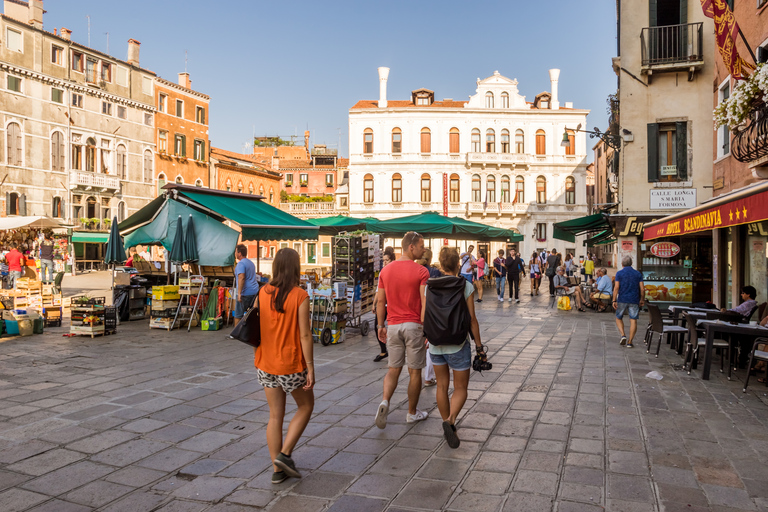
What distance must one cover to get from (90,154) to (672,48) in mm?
33787

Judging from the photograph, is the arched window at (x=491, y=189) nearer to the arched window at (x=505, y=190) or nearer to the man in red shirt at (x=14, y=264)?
the arched window at (x=505, y=190)

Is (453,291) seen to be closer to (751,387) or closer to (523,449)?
(523,449)

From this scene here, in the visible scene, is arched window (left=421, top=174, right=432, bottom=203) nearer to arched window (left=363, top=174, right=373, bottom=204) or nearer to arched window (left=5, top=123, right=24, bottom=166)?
arched window (left=363, top=174, right=373, bottom=204)

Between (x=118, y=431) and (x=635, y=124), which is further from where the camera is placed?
(x=635, y=124)

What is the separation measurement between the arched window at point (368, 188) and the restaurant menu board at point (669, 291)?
101ft

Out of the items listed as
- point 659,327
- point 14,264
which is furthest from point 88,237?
point 659,327

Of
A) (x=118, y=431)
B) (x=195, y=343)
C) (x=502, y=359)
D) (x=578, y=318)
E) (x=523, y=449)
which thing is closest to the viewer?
(x=523, y=449)

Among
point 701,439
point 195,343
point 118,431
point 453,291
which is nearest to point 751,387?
point 701,439

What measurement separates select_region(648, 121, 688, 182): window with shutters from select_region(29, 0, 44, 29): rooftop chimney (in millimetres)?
33425

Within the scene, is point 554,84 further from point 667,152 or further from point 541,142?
point 667,152

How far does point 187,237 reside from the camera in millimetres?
12070

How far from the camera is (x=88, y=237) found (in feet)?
117

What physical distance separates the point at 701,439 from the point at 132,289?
39.7 feet

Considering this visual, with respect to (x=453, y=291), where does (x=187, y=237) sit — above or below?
above
